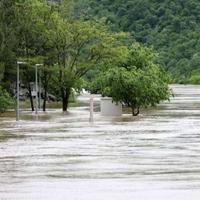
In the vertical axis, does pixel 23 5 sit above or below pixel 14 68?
above

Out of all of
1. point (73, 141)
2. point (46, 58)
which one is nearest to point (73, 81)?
point (46, 58)

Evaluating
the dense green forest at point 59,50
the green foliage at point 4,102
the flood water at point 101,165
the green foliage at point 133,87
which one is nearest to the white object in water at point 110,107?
the green foliage at point 133,87

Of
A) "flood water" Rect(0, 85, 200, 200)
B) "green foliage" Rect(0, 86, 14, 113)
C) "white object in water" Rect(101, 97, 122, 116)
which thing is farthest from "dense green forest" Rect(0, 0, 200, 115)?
"flood water" Rect(0, 85, 200, 200)

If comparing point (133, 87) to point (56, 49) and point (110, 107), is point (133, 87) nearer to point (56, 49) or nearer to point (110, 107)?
point (110, 107)

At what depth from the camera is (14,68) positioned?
56.8 m

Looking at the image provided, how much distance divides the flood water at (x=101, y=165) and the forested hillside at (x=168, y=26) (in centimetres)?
12708

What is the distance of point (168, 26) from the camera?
15738 centimetres

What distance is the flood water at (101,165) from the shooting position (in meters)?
12.9

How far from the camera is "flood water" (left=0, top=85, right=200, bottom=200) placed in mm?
12930

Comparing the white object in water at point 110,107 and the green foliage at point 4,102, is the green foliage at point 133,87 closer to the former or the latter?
the white object in water at point 110,107

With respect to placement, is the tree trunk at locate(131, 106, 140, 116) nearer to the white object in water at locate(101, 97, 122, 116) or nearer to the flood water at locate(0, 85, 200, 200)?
the white object in water at locate(101, 97, 122, 116)

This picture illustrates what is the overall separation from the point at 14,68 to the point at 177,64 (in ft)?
338

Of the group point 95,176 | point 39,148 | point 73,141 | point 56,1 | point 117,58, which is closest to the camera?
point 95,176

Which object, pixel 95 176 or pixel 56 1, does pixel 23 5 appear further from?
pixel 95 176
